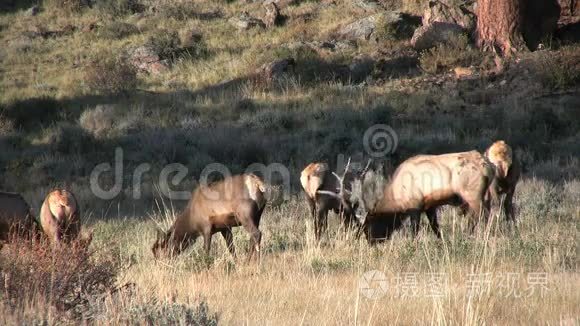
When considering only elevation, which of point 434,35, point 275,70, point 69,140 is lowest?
point 69,140

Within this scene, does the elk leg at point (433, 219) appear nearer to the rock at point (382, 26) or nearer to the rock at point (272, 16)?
the rock at point (382, 26)

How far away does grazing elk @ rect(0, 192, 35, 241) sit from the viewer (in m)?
9.62

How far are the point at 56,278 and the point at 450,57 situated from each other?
20.5 meters

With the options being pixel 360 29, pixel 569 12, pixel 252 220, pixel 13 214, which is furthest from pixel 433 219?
pixel 360 29

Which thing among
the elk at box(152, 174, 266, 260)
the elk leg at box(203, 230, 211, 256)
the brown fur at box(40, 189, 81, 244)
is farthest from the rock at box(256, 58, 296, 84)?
the brown fur at box(40, 189, 81, 244)

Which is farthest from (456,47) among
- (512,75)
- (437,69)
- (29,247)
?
(29,247)

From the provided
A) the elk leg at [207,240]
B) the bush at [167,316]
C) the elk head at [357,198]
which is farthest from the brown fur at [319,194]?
the bush at [167,316]

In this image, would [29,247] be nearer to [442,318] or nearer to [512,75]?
[442,318]

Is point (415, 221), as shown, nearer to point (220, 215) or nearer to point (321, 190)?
point (321, 190)

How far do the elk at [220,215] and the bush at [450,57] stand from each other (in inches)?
612

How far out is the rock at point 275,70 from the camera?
2720 centimetres

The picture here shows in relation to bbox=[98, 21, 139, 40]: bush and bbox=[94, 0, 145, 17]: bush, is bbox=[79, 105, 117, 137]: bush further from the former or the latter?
bbox=[94, 0, 145, 17]: bush

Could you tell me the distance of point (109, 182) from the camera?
65.6 ft

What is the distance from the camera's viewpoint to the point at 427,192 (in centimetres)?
1095
